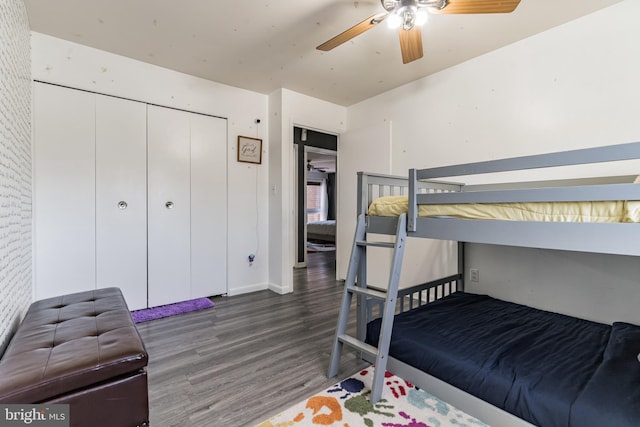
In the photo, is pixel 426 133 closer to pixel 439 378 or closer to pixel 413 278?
pixel 413 278

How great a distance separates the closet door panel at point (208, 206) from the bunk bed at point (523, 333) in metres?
1.93

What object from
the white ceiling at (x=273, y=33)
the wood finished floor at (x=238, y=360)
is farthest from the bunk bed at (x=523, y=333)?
the white ceiling at (x=273, y=33)

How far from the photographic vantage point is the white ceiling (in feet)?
6.62

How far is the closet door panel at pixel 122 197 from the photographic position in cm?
263

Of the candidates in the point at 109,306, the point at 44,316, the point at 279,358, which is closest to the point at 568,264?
the point at 279,358

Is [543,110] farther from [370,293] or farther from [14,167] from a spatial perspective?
[14,167]

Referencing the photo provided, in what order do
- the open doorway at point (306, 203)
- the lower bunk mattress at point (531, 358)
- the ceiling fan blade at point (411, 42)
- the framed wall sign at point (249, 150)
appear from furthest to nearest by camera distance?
the open doorway at point (306, 203)
the framed wall sign at point (249, 150)
the ceiling fan blade at point (411, 42)
the lower bunk mattress at point (531, 358)

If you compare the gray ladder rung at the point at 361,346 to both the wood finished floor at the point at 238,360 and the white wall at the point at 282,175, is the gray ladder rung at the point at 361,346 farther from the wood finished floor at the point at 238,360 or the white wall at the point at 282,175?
the white wall at the point at 282,175

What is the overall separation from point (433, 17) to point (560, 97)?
1.10 metres

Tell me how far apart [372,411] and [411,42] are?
2.13 meters

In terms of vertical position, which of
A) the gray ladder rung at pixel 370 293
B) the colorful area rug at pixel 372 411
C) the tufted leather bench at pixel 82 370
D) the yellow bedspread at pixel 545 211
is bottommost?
the colorful area rug at pixel 372 411

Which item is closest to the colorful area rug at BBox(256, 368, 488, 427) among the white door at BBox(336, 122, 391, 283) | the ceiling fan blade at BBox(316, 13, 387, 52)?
the white door at BBox(336, 122, 391, 283)

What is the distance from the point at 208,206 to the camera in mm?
3229

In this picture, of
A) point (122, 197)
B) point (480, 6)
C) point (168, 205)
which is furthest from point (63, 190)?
point (480, 6)
